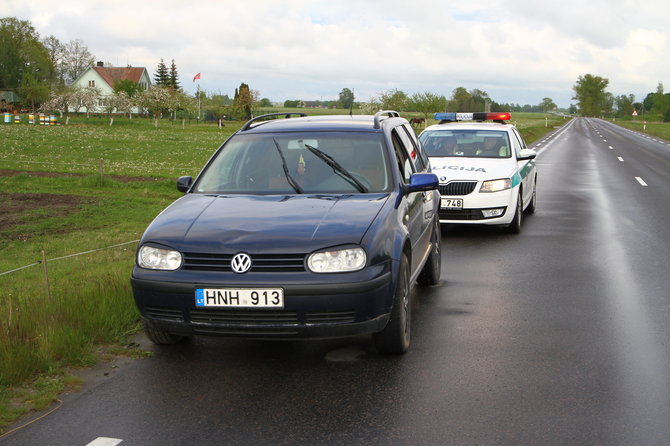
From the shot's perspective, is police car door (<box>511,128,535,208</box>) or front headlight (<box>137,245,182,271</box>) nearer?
front headlight (<box>137,245,182,271</box>)

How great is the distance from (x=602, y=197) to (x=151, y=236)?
45.1 ft

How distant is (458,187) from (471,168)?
1.60 ft

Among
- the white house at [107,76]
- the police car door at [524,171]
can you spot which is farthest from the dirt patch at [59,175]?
the white house at [107,76]

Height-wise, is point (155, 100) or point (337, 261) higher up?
point (155, 100)

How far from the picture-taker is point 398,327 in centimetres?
530

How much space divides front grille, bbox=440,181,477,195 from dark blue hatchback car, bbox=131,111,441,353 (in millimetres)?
5015

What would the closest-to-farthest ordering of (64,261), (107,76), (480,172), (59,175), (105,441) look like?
1. (105,441)
2. (64,261)
3. (480,172)
4. (59,175)
5. (107,76)

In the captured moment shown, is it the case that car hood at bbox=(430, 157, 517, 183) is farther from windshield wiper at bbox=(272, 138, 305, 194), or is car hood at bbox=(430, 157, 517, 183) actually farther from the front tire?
the front tire

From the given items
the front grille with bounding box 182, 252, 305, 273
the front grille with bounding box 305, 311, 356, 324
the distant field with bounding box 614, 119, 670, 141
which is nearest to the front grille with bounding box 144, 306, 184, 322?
the front grille with bounding box 182, 252, 305, 273

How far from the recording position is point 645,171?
24.4 m

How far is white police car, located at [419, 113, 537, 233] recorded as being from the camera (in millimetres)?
11117

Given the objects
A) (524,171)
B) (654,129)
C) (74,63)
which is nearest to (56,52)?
(74,63)

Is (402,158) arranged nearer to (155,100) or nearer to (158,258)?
(158,258)

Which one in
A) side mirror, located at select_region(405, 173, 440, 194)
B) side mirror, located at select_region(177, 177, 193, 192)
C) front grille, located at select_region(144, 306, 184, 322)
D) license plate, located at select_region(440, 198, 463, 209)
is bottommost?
front grille, located at select_region(144, 306, 184, 322)
